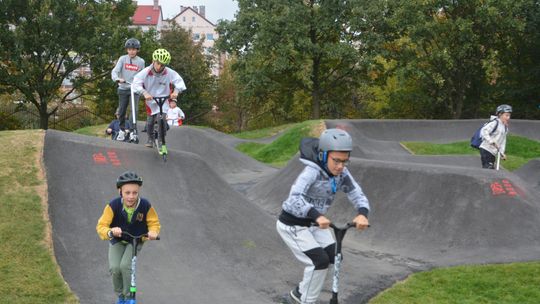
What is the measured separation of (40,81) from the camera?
35594mm

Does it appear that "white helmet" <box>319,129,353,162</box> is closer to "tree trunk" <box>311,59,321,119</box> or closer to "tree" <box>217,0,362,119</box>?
"tree" <box>217,0,362,119</box>

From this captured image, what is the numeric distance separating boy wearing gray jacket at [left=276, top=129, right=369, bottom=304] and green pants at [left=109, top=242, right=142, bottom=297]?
1702mm

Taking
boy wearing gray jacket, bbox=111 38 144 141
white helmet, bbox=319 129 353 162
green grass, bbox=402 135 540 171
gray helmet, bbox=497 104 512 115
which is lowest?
green grass, bbox=402 135 540 171

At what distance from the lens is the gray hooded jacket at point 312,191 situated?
5.53 metres

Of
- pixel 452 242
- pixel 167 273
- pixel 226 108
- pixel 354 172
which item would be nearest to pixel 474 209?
pixel 452 242

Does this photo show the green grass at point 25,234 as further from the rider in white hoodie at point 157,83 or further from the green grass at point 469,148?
the green grass at point 469,148

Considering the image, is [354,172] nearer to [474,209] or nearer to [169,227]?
[474,209]

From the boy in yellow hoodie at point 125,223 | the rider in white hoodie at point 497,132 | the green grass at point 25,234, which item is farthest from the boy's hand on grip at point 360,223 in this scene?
the rider in white hoodie at point 497,132

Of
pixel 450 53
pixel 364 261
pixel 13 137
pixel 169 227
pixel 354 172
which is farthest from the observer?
pixel 450 53

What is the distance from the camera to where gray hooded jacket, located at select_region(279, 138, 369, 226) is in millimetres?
5532

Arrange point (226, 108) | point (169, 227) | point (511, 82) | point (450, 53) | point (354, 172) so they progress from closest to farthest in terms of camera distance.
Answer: point (169, 227)
point (354, 172)
point (450, 53)
point (511, 82)
point (226, 108)

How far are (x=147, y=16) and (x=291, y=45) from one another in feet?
265

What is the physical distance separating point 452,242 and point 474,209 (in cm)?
95

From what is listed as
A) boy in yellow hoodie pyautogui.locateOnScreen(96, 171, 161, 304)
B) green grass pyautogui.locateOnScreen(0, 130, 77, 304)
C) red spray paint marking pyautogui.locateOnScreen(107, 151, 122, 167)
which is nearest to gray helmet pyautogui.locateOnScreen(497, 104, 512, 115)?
red spray paint marking pyautogui.locateOnScreen(107, 151, 122, 167)
